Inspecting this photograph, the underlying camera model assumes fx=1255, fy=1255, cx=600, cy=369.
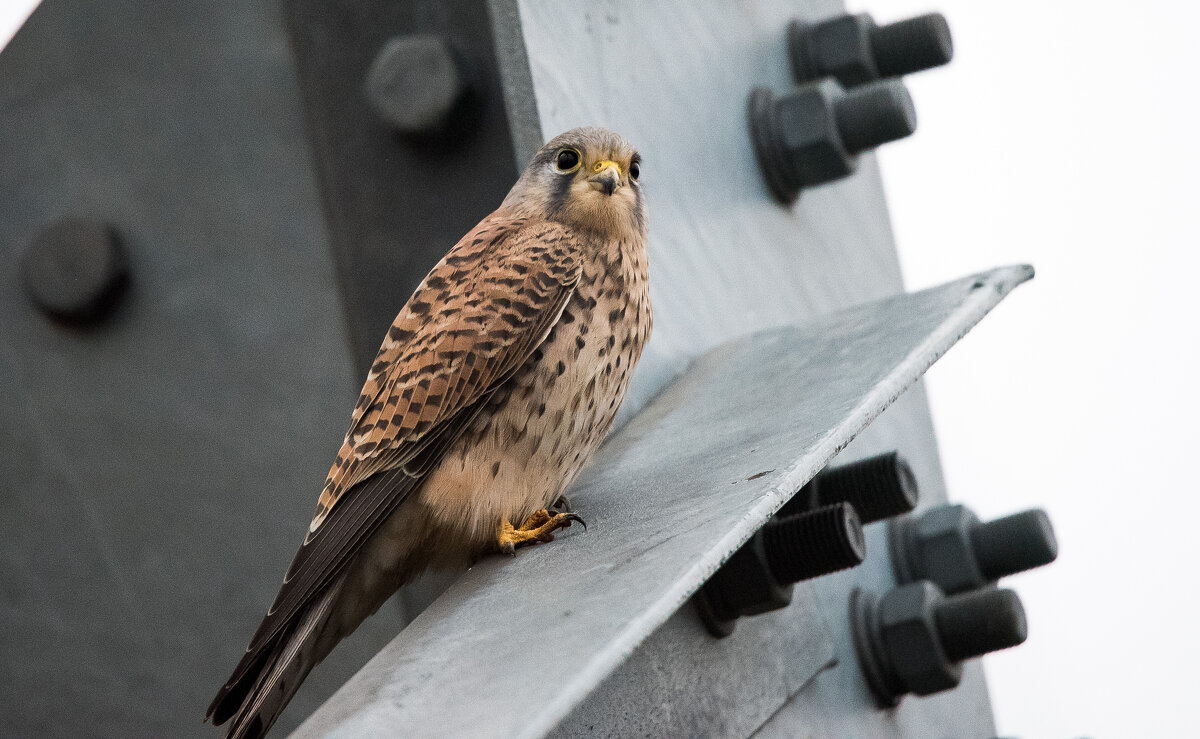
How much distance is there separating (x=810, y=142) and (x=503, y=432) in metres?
1.10

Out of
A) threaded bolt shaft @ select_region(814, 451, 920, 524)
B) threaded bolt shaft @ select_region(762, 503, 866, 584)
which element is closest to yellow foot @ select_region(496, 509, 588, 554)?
threaded bolt shaft @ select_region(762, 503, 866, 584)

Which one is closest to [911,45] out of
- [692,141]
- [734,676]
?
[692,141]

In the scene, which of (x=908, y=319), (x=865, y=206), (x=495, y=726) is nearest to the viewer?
(x=495, y=726)

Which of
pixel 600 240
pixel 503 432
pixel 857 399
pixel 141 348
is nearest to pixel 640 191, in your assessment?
pixel 600 240

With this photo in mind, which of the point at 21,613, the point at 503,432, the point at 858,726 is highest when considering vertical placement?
the point at 503,432

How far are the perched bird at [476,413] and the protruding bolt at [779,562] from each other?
28 cm

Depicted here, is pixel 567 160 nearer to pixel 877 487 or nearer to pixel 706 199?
pixel 706 199

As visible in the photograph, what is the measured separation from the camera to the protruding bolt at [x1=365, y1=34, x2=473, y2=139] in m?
2.20

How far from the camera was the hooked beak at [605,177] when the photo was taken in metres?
2.09

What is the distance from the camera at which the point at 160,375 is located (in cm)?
244

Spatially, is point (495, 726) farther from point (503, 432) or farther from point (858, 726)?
point (858, 726)

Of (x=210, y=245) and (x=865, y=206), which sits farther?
(x=865, y=206)

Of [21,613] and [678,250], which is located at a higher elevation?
[678,250]

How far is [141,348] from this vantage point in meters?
2.45
